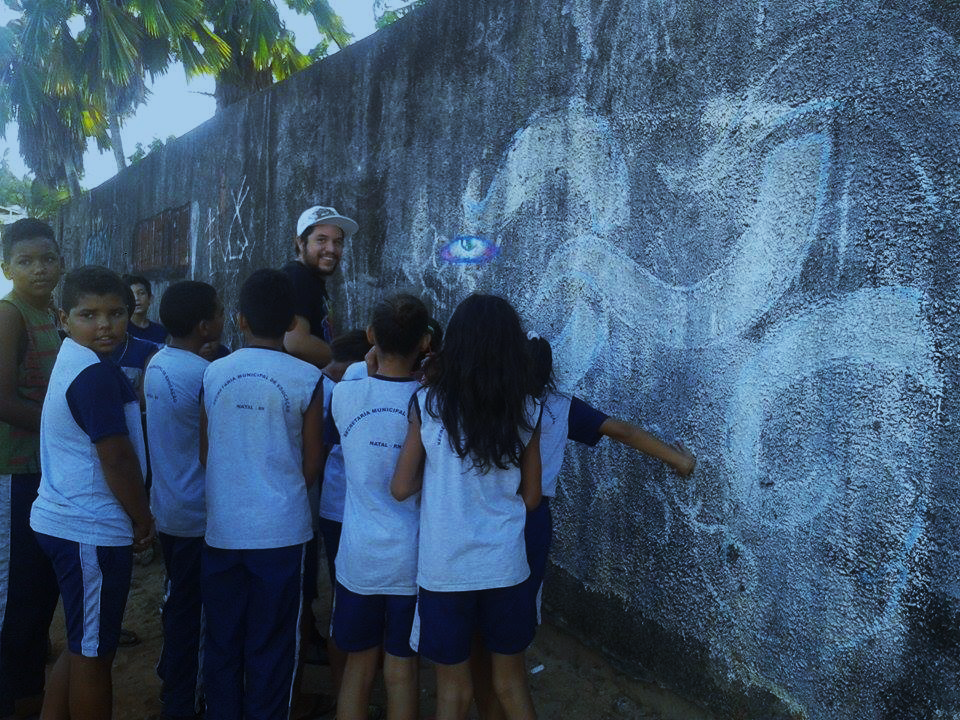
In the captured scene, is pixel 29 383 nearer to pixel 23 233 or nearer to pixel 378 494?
pixel 23 233

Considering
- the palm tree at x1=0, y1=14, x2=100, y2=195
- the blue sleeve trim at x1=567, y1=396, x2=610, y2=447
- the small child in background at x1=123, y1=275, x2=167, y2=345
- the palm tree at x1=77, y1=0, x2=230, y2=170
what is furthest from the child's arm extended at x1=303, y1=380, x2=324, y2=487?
the palm tree at x1=0, y1=14, x2=100, y2=195

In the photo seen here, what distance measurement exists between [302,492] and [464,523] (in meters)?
0.70

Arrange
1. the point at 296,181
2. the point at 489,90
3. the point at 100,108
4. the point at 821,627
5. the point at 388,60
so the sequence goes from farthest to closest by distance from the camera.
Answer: the point at 100,108
the point at 296,181
the point at 388,60
the point at 489,90
the point at 821,627

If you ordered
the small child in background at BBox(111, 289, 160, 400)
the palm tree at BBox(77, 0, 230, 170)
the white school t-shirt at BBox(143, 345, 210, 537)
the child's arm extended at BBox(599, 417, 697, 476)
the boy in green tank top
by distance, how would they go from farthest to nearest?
1. the palm tree at BBox(77, 0, 230, 170)
2. the small child in background at BBox(111, 289, 160, 400)
3. the boy in green tank top
4. the white school t-shirt at BBox(143, 345, 210, 537)
5. the child's arm extended at BBox(599, 417, 697, 476)

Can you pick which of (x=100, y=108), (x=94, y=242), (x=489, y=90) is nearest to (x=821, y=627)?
(x=489, y=90)

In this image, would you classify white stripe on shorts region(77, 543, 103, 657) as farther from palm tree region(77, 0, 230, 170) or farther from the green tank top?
palm tree region(77, 0, 230, 170)

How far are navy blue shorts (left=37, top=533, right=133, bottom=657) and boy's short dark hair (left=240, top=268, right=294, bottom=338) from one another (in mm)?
822

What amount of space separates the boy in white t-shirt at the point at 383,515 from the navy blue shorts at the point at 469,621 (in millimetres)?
126

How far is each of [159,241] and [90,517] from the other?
228 inches

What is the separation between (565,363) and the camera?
123 inches

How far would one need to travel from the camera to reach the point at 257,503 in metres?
2.46

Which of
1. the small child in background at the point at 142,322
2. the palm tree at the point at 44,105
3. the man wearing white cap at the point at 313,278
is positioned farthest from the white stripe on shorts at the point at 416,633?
the palm tree at the point at 44,105

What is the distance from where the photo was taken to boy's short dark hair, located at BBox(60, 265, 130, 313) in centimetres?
240

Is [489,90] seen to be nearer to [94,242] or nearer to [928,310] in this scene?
[928,310]
